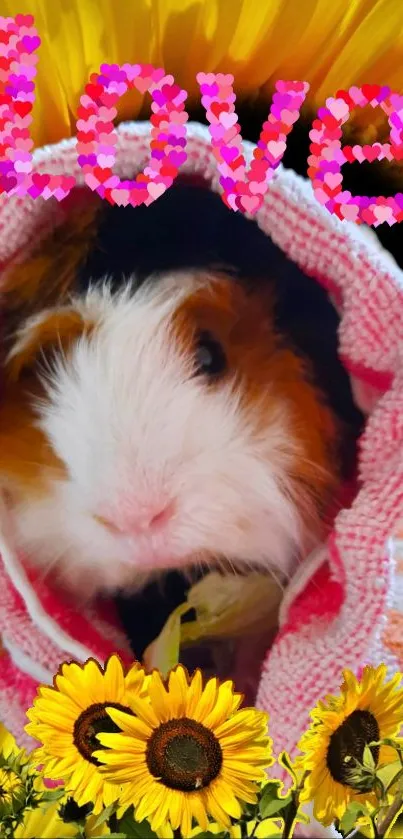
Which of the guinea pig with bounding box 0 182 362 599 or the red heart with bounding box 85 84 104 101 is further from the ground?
the red heart with bounding box 85 84 104 101

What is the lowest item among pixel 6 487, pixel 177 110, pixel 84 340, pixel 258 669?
pixel 258 669

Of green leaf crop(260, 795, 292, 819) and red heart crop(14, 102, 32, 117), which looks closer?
green leaf crop(260, 795, 292, 819)

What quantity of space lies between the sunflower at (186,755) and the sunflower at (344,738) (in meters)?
0.03

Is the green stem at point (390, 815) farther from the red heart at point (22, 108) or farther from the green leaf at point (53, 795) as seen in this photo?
the red heart at point (22, 108)

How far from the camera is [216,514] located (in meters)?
0.51

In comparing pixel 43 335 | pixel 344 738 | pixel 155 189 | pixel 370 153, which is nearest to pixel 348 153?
pixel 370 153

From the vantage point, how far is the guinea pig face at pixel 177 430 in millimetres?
509

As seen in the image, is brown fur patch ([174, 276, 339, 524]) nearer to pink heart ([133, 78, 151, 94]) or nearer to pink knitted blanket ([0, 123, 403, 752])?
pink knitted blanket ([0, 123, 403, 752])

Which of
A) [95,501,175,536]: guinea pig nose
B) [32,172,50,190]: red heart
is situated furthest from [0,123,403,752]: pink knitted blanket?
[95,501,175,536]: guinea pig nose

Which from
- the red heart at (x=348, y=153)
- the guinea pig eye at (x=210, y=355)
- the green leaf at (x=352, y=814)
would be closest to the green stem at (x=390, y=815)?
the green leaf at (x=352, y=814)

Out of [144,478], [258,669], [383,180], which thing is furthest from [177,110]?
[258,669]

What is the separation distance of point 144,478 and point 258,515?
85mm

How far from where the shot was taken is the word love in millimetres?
504

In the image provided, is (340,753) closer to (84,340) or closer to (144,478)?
(144,478)
